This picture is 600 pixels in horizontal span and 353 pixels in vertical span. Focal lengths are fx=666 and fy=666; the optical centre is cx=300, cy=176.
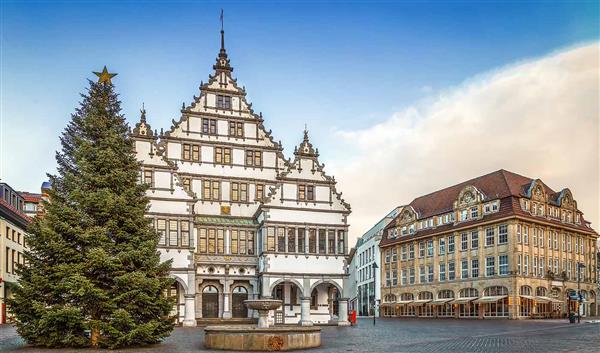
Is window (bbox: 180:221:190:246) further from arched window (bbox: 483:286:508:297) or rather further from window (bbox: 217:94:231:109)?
arched window (bbox: 483:286:508:297)

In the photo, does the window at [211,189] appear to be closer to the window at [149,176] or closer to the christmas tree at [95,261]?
the window at [149,176]

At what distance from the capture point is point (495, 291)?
68.3 m

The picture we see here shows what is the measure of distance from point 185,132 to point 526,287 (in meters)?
38.8

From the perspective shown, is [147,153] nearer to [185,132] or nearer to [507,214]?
[185,132]

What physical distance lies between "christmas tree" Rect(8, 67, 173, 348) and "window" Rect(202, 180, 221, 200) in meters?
22.2

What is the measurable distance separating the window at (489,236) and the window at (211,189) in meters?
33.6

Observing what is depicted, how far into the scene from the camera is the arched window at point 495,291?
67.1 metres

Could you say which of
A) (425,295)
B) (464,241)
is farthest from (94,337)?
(425,295)

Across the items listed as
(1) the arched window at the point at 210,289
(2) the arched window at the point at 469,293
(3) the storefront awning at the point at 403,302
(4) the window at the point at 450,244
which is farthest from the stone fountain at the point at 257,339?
(3) the storefront awning at the point at 403,302

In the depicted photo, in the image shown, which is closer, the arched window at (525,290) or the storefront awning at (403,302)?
the arched window at (525,290)

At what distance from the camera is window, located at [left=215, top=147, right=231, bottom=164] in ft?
164

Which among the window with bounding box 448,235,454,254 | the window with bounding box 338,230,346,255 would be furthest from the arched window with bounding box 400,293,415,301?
the window with bounding box 338,230,346,255

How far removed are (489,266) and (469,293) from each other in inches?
165

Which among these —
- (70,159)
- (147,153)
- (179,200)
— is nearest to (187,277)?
(179,200)
